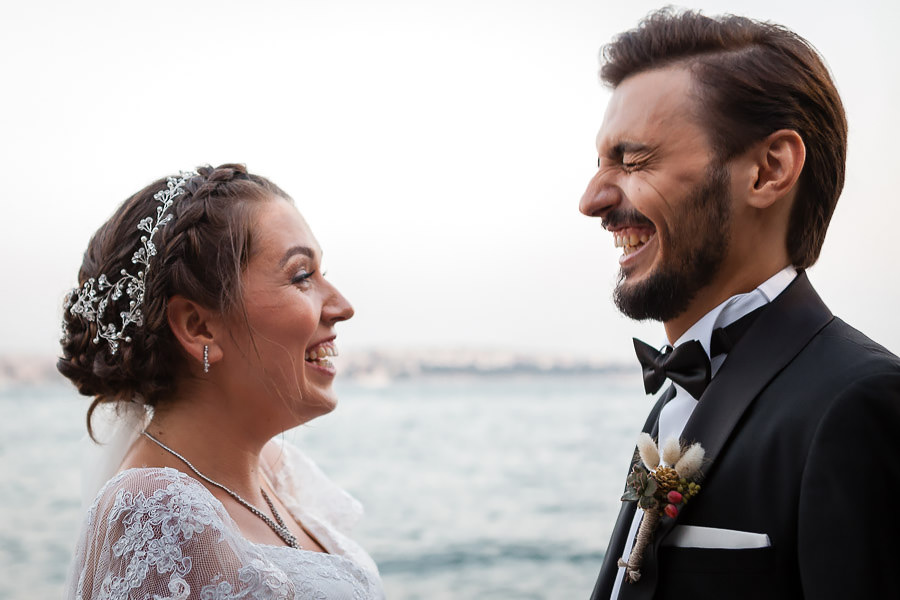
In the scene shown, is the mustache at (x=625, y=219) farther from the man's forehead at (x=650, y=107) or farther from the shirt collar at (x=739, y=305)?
the shirt collar at (x=739, y=305)

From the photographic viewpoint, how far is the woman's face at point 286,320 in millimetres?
2623

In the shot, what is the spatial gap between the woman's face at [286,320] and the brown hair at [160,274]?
2.4 inches

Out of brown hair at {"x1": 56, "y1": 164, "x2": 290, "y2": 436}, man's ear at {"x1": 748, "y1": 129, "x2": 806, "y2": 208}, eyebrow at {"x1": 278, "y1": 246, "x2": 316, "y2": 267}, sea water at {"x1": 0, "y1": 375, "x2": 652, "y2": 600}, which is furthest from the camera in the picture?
sea water at {"x1": 0, "y1": 375, "x2": 652, "y2": 600}

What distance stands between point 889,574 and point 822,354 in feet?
1.63

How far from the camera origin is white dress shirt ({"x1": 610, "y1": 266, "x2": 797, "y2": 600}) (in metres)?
2.08

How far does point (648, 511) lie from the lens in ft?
6.37

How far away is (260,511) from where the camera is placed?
2.73 meters

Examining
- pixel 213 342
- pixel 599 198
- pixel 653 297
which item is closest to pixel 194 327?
pixel 213 342

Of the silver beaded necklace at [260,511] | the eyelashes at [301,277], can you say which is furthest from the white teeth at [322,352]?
the silver beaded necklace at [260,511]

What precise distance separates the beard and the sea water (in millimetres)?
7737

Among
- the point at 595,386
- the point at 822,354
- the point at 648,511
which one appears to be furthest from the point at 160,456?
the point at 595,386

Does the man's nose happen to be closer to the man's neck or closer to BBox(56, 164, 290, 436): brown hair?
the man's neck

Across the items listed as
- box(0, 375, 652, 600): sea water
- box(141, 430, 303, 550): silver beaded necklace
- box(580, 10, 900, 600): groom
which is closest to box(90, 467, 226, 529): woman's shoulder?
box(141, 430, 303, 550): silver beaded necklace

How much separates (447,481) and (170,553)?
49.9ft
